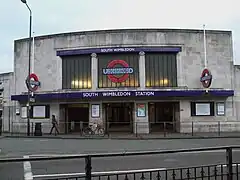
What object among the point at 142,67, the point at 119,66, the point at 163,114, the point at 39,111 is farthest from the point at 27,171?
the point at 163,114

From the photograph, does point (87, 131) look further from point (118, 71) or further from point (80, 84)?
point (118, 71)

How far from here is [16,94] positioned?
29781 mm

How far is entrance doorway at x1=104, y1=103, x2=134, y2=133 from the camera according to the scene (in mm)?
26877

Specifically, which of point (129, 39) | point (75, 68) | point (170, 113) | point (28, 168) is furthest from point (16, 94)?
point (28, 168)

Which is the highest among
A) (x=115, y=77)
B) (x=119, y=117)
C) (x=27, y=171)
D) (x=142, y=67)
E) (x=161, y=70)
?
(x=142, y=67)

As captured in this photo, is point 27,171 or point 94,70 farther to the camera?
point 94,70

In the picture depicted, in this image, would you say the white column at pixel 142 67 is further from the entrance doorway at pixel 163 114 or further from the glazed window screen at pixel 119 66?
the entrance doorway at pixel 163 114

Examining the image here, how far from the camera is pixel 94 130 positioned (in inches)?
998

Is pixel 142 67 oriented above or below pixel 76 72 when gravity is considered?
above

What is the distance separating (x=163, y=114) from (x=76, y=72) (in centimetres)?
864

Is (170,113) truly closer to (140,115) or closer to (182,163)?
(140,115)

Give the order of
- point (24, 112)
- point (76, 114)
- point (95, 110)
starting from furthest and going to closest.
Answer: point (76, 114) → point (24, 112) → point (95, 110)

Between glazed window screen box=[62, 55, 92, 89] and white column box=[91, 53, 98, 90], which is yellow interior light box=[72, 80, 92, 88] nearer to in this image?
glazed window screen box=[62, 55, 92, 89]

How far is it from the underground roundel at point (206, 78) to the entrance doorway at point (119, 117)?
6.24m
